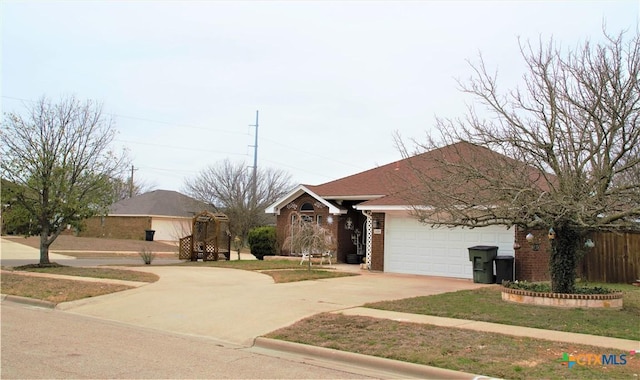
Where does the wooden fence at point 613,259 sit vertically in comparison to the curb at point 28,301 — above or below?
above

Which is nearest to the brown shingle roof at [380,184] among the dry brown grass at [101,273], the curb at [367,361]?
the curb at [367,361]

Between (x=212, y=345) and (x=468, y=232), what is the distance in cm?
1208

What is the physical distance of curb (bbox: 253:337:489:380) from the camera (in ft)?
24.6

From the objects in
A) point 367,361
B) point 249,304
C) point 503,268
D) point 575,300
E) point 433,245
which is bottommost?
point 367,361

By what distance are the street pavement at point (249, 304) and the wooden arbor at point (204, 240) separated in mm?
7828

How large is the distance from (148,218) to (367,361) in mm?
43513

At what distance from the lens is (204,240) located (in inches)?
1069

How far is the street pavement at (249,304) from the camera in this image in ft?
33.6

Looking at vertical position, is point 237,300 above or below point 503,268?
below

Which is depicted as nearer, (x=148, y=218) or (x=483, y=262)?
(x=483, y=262)

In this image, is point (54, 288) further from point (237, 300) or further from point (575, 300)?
point (575, 300)

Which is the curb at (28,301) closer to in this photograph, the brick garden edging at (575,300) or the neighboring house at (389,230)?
the neighboring house at (389,230)

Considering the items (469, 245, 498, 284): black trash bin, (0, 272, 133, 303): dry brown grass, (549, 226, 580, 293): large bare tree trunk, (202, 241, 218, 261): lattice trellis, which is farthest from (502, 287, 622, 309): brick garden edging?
(202, 241, 218, 261): lattice trellis

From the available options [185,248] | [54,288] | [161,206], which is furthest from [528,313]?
[161,206]
